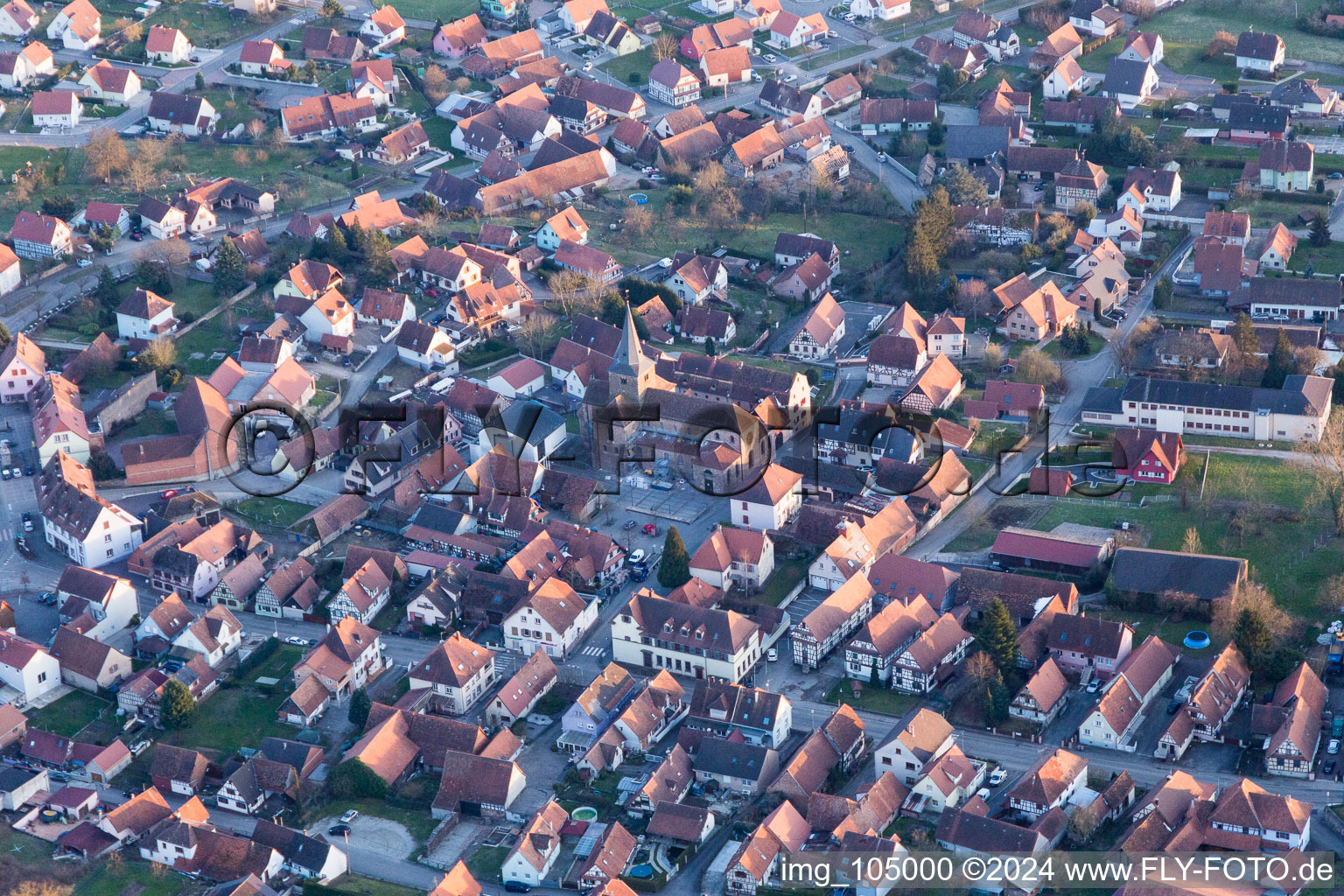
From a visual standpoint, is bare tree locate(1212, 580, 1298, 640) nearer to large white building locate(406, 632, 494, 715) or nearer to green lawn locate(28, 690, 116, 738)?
large white building locate(406, 632, 494, 715)

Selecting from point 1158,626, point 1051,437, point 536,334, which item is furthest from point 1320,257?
point 536,334

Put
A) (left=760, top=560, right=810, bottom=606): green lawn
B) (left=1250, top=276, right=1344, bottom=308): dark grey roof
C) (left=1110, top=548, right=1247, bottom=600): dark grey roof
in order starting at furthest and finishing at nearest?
(left=1250, top=276, right=1344, bottom=308): dark grey roof → (left=760, top=560, right=810, bottom=606): green lawn → (left=1110, top=548, right=1247, bottom=600): dark grey roof

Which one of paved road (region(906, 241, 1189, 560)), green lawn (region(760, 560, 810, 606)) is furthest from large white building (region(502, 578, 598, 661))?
paved road (region(906, 241, 1189, 560))

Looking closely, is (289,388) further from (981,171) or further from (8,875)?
(981,171)

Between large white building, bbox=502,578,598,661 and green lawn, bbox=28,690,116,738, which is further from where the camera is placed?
large white building, bbox=502,578,598,661

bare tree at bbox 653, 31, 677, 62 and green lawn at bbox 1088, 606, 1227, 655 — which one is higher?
bare tree at bbox 653, 31, 677, 62

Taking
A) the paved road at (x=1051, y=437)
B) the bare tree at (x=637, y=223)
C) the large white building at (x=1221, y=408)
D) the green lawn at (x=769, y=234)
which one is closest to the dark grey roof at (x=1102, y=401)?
the large white building at (x=1221, y=408)

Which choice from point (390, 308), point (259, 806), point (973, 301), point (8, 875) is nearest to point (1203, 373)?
point (973, 301)

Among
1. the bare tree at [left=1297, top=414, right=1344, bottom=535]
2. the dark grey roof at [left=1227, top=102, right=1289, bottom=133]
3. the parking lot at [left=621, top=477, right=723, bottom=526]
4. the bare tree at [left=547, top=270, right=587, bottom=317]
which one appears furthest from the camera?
the dark grey roof at [left=1227, top=102, right=1289, bottom=133]

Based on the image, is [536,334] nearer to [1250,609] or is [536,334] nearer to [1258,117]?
[1250,609]
